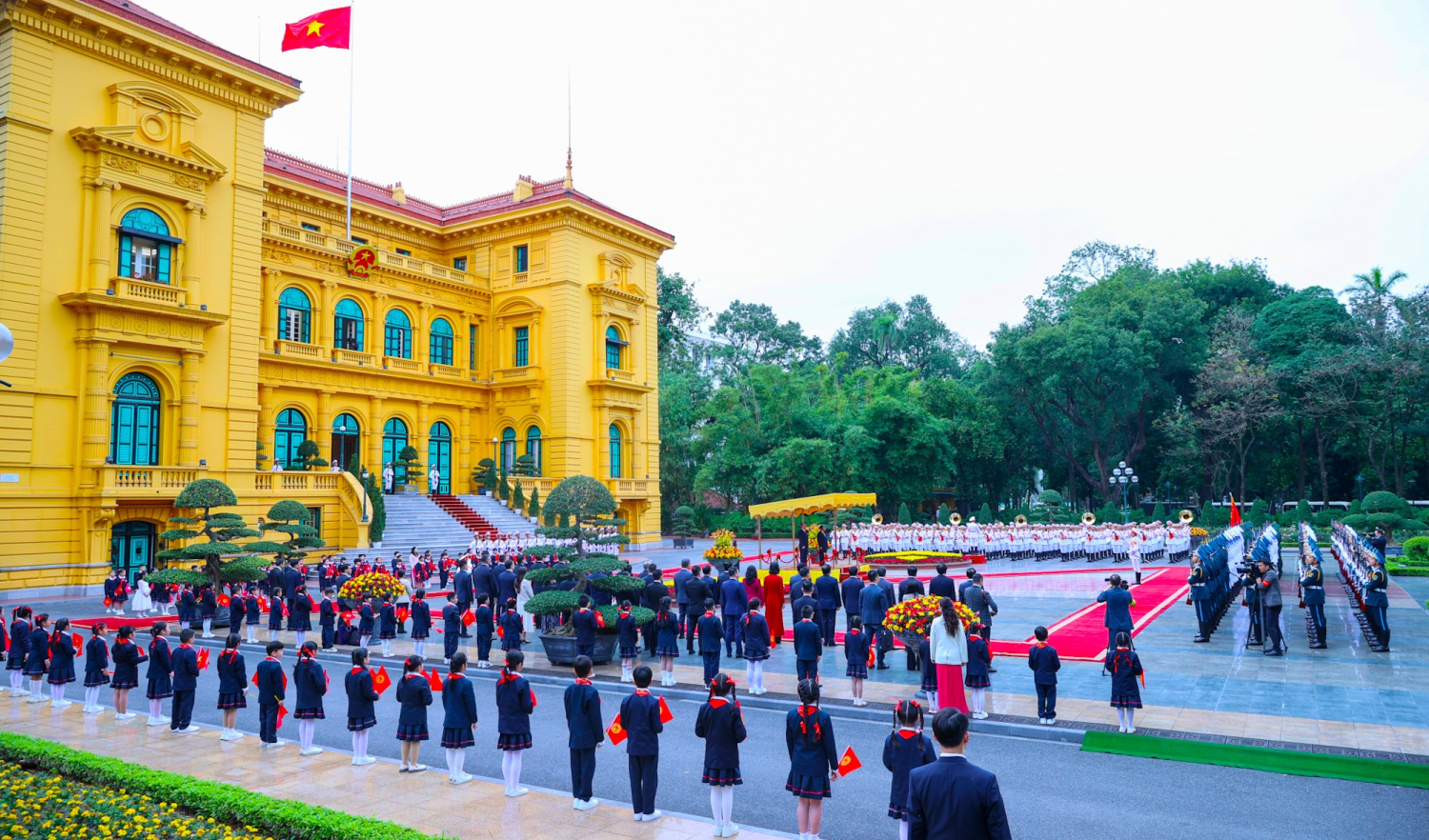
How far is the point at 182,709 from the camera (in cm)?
1105

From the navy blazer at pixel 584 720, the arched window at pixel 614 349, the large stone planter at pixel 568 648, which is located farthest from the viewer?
the arched window at pixel 614 349

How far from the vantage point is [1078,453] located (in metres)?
56.7

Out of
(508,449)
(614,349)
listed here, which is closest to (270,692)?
(508,449)

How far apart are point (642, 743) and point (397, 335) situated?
119 ft

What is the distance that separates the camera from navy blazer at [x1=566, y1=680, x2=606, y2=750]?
803 cm

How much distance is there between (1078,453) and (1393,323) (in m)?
17.5

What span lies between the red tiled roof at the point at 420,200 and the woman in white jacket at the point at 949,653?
3483cm

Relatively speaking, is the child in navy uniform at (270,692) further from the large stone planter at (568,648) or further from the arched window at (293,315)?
the arched window at (293,315)

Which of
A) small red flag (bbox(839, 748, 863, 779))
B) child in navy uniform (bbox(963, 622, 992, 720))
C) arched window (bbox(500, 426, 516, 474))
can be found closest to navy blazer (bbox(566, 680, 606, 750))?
small red flag (bbox(839, 748, 863, 779))

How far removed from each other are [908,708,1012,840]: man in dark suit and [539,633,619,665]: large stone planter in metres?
11.3

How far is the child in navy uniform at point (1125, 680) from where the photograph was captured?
10.4 metres

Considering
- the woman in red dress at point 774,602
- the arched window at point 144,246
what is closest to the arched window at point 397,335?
the arched window at point 144,246

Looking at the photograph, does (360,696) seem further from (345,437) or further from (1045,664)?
(345,437)

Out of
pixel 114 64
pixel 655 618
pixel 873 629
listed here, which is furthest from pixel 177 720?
pixel 114 64
